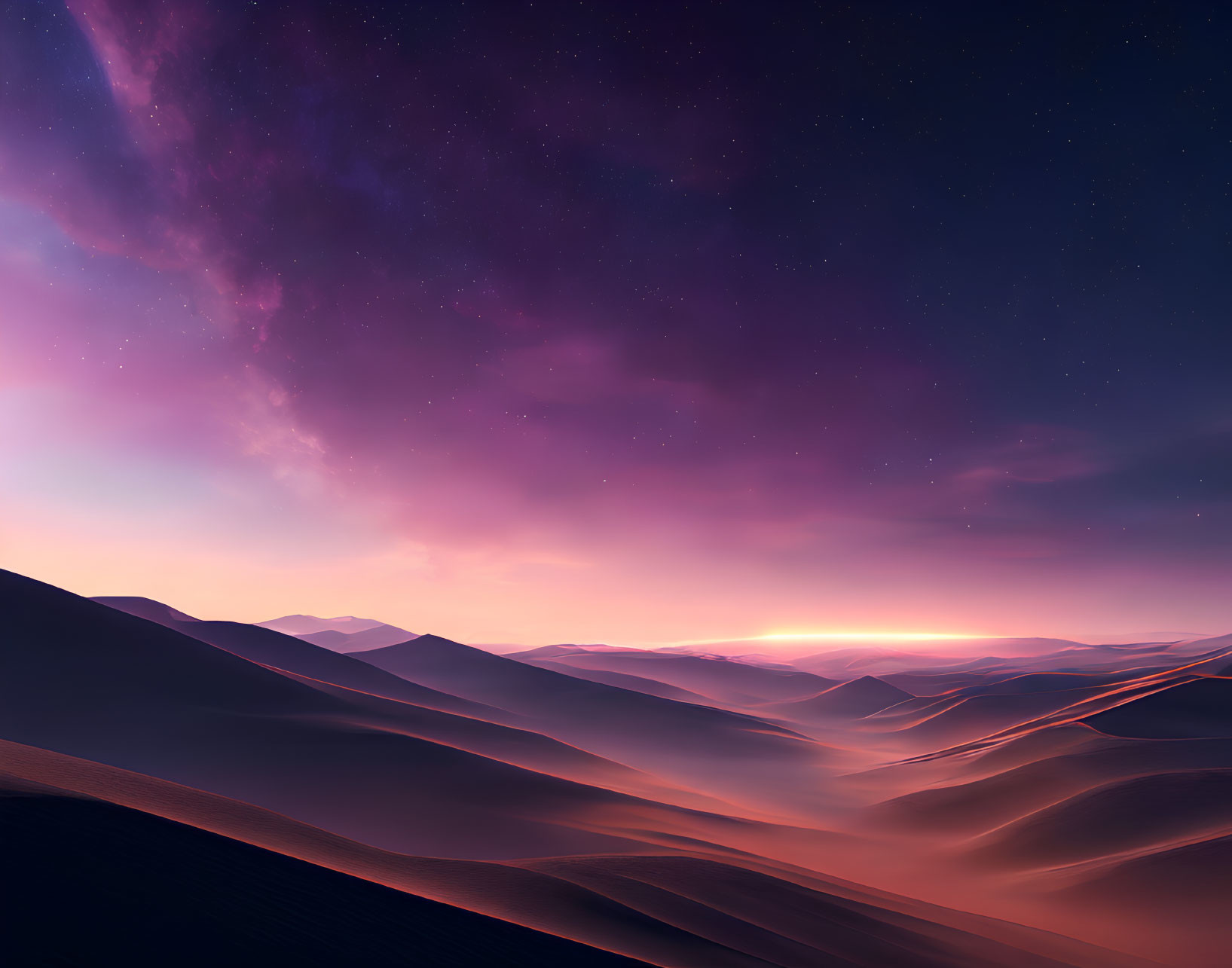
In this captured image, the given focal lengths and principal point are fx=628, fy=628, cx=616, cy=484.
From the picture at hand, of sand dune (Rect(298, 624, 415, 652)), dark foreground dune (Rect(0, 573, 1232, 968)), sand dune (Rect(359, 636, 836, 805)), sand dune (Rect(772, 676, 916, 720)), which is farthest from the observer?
sand dune (Rect(298, 624, 415, 652))

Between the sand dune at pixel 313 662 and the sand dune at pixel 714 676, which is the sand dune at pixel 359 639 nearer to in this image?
the sand dune at pixel 714 676

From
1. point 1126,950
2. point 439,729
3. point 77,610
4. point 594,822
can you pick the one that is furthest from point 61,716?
point 1126,950

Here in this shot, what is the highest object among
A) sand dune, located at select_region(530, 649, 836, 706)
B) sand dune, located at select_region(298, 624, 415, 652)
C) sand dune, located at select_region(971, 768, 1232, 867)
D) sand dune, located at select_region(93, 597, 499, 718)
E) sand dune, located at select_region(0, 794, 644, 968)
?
sand dune, located at select_region(0, 794, 644, 968)

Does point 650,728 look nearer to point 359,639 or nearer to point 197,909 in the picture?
point 197,909

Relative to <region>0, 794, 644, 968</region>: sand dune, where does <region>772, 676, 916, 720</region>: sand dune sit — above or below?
below

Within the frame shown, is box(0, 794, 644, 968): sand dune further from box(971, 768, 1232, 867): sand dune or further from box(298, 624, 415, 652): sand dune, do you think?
box(298, 624, 415, 652): sand dune

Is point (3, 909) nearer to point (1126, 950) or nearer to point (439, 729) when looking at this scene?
point (1126, 950)

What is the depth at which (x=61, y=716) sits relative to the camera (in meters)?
16.6

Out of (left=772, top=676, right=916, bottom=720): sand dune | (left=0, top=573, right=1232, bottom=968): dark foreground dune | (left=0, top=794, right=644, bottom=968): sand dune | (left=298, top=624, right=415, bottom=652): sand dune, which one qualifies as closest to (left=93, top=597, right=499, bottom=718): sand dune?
(left=0, top=573, right=1232, bottom=968): dark foreground dune

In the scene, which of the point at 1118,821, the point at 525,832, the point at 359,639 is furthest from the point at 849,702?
the point at 359,639

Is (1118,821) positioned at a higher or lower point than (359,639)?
higher

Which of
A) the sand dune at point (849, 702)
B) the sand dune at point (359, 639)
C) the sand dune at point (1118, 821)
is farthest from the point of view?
the sand dune at point (359, 639)

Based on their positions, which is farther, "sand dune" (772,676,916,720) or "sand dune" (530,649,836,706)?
"sand dune" (530,649,836,706)

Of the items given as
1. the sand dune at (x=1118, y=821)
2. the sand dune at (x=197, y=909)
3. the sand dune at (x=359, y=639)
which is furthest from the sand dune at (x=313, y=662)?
the sand dune at (x=359, y=639)
